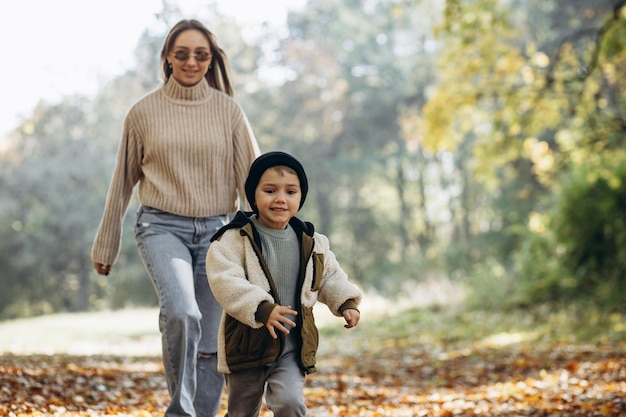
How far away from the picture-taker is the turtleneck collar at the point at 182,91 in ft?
14.4

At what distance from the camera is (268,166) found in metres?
3.43

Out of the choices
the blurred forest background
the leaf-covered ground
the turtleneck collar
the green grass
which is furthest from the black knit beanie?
the blurred forest background

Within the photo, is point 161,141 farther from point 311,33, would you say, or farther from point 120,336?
point 311,33

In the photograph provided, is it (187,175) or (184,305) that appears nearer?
(184,305)

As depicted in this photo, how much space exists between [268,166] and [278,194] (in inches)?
5.3

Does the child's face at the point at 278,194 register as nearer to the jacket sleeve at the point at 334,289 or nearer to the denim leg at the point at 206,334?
the jacket sleeve at the point at 334,289

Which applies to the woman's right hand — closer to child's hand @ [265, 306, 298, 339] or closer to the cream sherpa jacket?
the cream sherpa jacket

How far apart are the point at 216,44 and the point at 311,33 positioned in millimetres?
30565

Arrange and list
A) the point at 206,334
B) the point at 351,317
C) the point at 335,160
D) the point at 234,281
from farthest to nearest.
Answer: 1. the point at 335,160
2. the point at 206,334
3. the point at 351,317
4. the point at 234,281

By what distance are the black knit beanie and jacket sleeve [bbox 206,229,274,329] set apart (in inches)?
9.0

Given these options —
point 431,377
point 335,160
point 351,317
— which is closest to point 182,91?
point 351,317

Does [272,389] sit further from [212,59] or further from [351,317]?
[212,59]

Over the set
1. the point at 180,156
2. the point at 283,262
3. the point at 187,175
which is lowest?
the point at 283,262

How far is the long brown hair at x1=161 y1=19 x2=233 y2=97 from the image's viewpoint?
439 cm
